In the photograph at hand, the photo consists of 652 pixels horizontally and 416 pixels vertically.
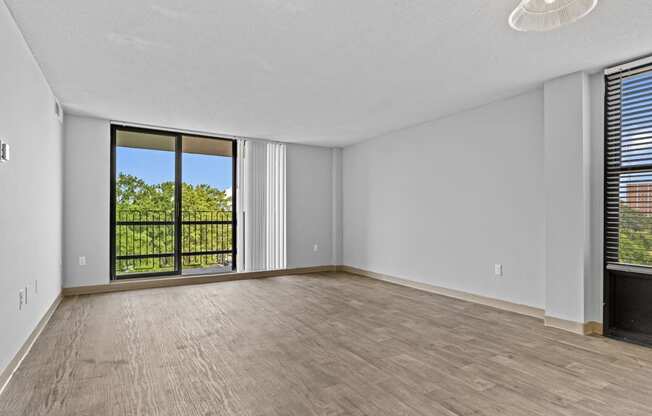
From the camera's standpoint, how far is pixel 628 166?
3047mm

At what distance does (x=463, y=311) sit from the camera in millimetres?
3893

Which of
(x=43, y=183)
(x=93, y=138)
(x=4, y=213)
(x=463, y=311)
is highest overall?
(x=93, y=138)

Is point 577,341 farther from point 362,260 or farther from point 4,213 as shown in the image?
point 4,213

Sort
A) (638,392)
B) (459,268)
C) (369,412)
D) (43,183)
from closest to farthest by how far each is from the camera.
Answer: (369,412)
(638,392)
(43,183)
(459,268)

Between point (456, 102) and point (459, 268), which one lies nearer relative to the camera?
point (456, 102)

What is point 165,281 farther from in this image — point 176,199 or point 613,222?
point 613,222

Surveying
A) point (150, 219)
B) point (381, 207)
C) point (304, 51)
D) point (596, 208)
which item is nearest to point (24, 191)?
point (304, 51)

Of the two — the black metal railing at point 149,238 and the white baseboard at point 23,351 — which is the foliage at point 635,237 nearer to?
the white baseboard at point 23,351

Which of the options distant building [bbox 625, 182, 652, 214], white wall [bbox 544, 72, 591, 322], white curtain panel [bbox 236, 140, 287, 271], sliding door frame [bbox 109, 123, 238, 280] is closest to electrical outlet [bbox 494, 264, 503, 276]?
white wall [bbox 544, 72, 591, 322]

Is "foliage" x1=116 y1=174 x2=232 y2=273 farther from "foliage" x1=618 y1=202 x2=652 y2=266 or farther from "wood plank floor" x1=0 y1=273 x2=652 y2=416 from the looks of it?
"foliage" x1=618 y1=202 x2=652 y2=266

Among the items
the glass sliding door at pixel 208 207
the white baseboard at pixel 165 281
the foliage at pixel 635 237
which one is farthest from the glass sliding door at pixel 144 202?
the foliage at pixel 635 237

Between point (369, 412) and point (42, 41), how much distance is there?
3478 mm

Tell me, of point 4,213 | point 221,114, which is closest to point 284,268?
point 221,114

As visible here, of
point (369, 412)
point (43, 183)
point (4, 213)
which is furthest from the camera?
point (43, 183)
